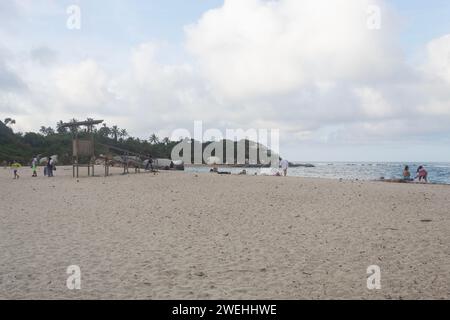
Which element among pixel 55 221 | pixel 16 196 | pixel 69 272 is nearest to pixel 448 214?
pixel 69 272

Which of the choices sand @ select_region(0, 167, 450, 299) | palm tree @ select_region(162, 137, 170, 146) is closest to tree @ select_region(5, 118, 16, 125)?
palm tree @ select_region(162, 137, 170, 146)

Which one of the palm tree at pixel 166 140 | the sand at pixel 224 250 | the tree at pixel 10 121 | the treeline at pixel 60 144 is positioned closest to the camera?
the sand at pixel 224 250

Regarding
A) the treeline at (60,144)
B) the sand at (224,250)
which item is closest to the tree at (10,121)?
the treeline at (60,144)

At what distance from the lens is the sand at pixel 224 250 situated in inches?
195

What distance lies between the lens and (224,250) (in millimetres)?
6953

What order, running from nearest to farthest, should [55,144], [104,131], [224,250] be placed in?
[224,250], [55,144], [104,131]

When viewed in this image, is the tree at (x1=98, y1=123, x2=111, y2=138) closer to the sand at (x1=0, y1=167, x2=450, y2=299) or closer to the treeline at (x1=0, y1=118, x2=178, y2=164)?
the treeline at (x1=0, y1=118, x2=178, y2=164)

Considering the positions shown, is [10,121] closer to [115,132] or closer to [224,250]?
[115,132]

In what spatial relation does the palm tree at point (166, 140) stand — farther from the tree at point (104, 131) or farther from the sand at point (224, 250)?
the sand at point (224, 250)

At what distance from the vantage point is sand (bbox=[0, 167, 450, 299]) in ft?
16.3

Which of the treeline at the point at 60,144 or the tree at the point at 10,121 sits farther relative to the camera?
the tree at the point at 10,121

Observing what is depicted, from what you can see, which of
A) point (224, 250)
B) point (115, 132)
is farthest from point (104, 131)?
point (224, 250)

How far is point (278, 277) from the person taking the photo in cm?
542
